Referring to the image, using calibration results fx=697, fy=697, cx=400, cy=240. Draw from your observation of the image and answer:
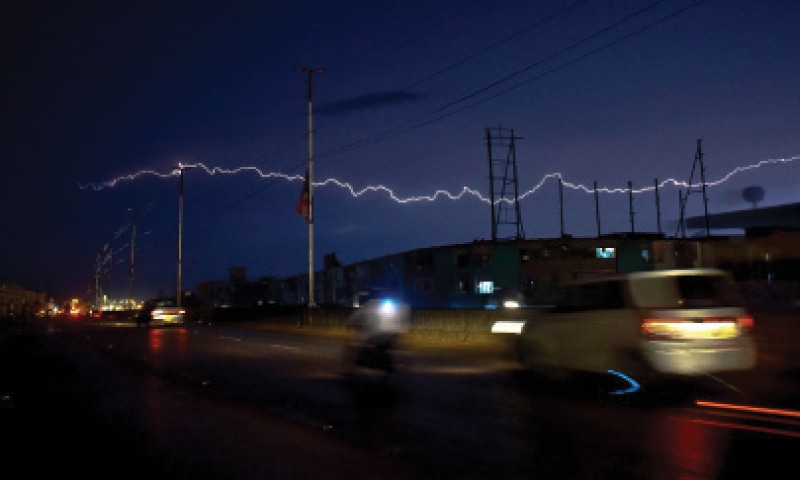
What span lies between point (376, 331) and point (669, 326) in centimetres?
716

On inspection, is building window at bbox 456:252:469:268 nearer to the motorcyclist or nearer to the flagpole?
the flagpole

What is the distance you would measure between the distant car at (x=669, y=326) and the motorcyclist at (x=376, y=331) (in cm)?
554

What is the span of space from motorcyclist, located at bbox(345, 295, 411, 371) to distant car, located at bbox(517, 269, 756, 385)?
5.54 meters

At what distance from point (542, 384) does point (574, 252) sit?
47.8m

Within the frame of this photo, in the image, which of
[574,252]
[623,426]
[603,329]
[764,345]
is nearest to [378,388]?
[603,329]

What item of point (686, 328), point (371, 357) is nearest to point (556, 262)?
point (371, 357)

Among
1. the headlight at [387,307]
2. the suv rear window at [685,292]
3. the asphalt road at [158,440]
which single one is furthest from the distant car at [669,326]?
the headlight at [387,307]

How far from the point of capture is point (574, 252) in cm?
5853

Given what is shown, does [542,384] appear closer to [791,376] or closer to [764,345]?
[791,376]

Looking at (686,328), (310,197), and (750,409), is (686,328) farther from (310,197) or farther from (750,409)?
(310,197)

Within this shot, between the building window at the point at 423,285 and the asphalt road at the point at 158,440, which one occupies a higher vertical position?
the building window at the point at 423,285

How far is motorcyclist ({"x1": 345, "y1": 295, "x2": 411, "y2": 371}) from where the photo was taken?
15.2 metres

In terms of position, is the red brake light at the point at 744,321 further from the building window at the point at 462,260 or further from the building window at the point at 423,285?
the building window at the point at 423,285

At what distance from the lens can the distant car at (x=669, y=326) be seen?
9.62m
